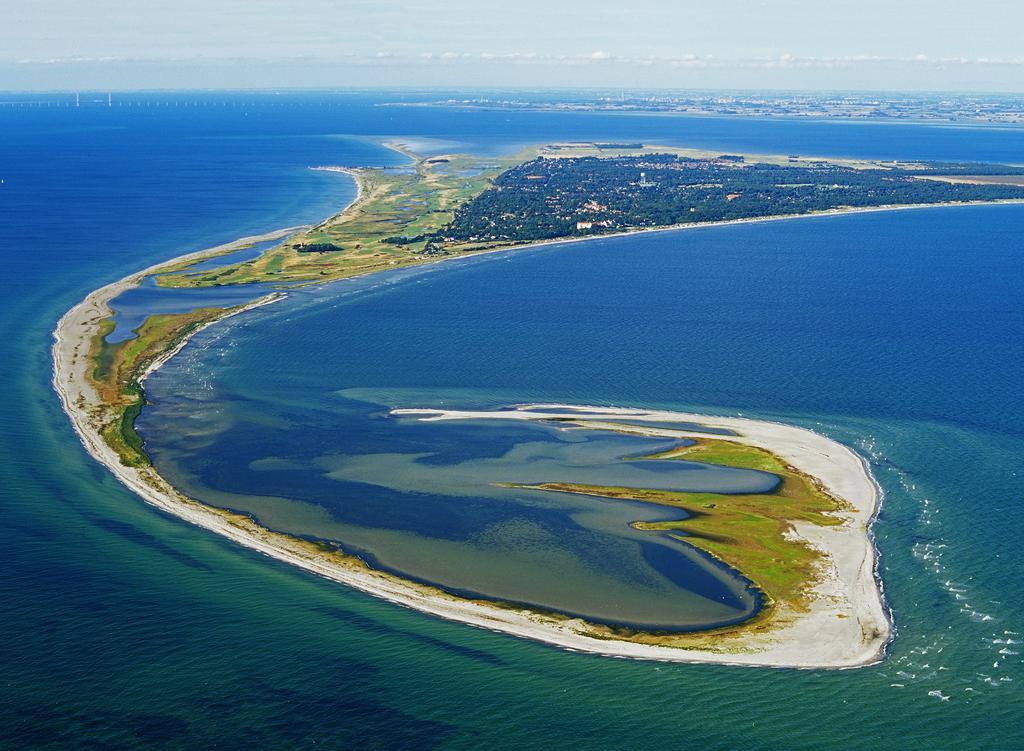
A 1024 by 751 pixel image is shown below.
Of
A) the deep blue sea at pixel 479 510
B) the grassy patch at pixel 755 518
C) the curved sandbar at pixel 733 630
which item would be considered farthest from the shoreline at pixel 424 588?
the grassy patch at pixel 755 518

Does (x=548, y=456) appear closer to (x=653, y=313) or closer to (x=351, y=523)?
(x=351, y=523)

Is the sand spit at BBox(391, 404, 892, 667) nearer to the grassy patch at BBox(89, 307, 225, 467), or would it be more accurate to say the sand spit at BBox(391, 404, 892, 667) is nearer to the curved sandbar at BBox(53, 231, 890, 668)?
the curved sandbar at BBox(53, 231, 890, 668)

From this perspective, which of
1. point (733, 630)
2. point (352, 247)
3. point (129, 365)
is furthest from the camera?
point (352, 247)

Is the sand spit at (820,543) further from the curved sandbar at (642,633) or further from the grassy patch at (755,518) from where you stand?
the grassy patch at (755,518)

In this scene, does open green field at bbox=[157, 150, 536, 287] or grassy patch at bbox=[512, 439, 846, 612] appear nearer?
grassy patch at bbox=[512, 439, 846, 612]

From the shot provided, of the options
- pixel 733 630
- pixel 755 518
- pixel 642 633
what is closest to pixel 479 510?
pixel 642 633

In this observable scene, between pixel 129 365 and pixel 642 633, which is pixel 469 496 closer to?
pixel 642 633

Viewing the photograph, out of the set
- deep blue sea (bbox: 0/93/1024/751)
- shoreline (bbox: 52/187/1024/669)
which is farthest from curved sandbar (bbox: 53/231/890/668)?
deep blue sea (bbox: 0/93/1024/751)

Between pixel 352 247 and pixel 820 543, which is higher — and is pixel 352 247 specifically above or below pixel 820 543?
above

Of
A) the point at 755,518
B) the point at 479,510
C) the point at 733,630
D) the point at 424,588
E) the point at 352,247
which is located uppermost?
the point at 352,247

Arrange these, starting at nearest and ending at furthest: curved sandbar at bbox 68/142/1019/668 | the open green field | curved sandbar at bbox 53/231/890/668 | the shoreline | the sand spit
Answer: the shoreline, the sand spit, curved sandbar at bbox 53/231/890/668, curved sandbar at bbox 68/142/1019/668, the open green field
